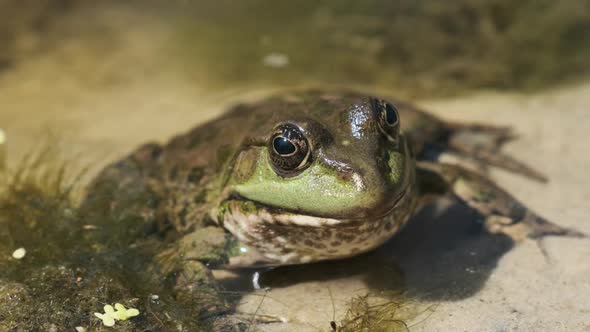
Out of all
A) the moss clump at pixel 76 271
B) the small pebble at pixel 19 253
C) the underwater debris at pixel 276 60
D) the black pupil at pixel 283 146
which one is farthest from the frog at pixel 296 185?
the underwater debris at pixel 276 60

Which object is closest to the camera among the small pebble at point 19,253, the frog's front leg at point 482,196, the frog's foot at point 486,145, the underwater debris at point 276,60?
the small pebble at point 19,253

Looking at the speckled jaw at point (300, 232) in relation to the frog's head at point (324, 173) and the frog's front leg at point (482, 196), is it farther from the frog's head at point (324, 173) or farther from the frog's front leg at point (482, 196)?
the frog's front leg at point (482, 196)

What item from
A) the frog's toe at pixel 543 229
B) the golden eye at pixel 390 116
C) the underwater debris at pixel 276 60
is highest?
the golden eye at pixel 390 116

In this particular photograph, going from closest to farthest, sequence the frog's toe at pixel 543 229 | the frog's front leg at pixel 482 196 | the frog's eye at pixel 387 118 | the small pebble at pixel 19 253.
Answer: the frog's eye at pixel 387 118 < the small pebble at pixel 19 253 < the frog's toe at pixel 543 229 < the frog's front leg at pixel 482 196

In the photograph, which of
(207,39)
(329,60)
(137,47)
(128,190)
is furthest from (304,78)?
(128,190)

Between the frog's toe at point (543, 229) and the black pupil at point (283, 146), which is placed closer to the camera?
the black pupil at point (283, 146)

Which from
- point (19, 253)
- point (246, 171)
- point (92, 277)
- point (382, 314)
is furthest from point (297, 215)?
Answer: point (19, 253)

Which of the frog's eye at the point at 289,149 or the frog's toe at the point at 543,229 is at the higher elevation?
the frog's eye at the point at 289,149

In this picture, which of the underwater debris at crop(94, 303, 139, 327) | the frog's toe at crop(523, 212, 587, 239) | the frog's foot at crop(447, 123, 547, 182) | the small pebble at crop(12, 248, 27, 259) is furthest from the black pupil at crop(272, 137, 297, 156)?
the frog's foot at crop(447, 123, 547, 182)
